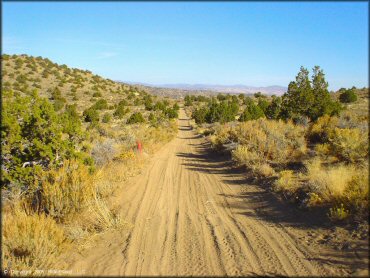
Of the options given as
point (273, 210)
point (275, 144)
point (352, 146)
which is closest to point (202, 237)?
point (273, 210)

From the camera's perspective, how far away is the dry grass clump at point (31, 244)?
5590 mm

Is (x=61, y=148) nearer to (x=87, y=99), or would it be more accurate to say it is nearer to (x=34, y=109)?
(x=34, y=109)

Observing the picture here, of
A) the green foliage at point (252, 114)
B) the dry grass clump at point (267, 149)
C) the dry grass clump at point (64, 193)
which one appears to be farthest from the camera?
the green foliage at point (252, 114)

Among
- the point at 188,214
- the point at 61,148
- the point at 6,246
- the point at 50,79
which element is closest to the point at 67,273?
the point at 6,246

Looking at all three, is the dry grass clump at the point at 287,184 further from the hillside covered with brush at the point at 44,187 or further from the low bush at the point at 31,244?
the low bush at the point at 31,244

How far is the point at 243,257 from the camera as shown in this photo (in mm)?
5781

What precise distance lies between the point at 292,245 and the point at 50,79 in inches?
2086

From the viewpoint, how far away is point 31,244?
5.79 meters

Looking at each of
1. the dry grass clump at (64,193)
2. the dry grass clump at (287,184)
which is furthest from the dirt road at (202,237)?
the dry grass clump at (64,193)

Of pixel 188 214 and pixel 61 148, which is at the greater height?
pixel 61 148

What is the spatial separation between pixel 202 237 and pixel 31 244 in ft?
10.9

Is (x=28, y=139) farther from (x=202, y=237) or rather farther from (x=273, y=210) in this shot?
(x=273, y=210)

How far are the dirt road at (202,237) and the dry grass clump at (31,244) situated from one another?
57 cm

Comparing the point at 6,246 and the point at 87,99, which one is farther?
the point at 87,99
